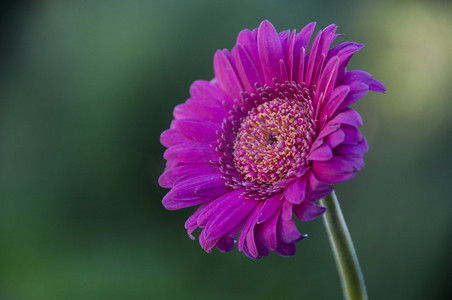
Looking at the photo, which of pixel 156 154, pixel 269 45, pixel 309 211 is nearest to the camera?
pixel 309 211

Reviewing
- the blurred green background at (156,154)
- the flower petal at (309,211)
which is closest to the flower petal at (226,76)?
the flower petal at (309,211)

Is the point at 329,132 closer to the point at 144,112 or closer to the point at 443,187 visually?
the point at 443,187

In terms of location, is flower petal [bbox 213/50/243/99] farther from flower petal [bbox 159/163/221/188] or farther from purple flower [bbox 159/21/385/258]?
flower petal [bbox 159/163/221/188]

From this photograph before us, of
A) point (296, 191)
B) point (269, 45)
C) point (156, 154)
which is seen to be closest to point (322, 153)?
point (296, 191)

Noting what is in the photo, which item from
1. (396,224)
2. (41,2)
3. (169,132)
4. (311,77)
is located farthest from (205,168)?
(41,2)

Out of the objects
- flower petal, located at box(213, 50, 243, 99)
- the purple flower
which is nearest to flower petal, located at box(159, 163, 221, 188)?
the purple flower

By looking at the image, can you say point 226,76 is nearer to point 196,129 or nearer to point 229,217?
point 196,129

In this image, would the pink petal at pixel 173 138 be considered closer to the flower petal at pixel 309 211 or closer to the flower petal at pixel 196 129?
the flower petal at pixel 196 129
